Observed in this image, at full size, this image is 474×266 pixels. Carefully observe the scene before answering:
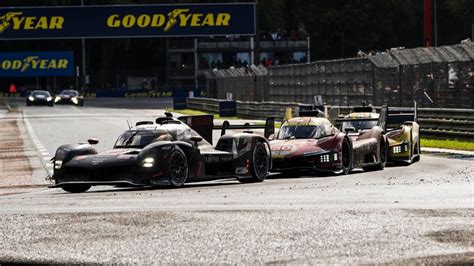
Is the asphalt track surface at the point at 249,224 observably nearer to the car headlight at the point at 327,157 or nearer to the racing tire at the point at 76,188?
the racing tire at the point at 76,188

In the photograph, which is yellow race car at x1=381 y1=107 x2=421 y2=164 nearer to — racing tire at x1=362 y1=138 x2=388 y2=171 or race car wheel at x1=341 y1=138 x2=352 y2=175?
racing tire at x1=362 y1=138 x2=388 y2=171

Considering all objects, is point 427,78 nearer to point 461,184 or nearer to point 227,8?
point 461,184

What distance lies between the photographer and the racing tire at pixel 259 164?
19.0 meters

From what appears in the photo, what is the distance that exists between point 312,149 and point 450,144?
1003 centimetres

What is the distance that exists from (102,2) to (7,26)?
28.2m

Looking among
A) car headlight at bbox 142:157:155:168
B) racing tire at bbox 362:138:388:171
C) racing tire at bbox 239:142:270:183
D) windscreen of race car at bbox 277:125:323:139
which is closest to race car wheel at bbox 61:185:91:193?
car headlight at bbox 142:157:155:168

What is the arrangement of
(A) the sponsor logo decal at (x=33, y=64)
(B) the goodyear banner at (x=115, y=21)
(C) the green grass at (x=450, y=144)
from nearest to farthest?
1. (C) the green grass at (x=450, y=144)
2. (B) the goodyear banner at (x=115, y=21)
3. (A) the sponsor logo decal at (x=33, y=64)

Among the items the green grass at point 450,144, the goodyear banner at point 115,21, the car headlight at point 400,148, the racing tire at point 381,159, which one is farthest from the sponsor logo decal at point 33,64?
the racing tire at point 381,159

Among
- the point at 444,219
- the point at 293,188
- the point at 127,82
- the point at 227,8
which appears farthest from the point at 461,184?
the point at 127,82

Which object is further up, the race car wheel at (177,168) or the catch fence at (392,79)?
the catch fence at (392,79)

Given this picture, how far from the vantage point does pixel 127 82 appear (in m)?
114

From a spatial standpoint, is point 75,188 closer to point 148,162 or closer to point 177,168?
point 148,162

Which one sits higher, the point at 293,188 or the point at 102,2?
the point at 102,2

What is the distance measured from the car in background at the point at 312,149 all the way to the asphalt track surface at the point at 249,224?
9.77 ft
